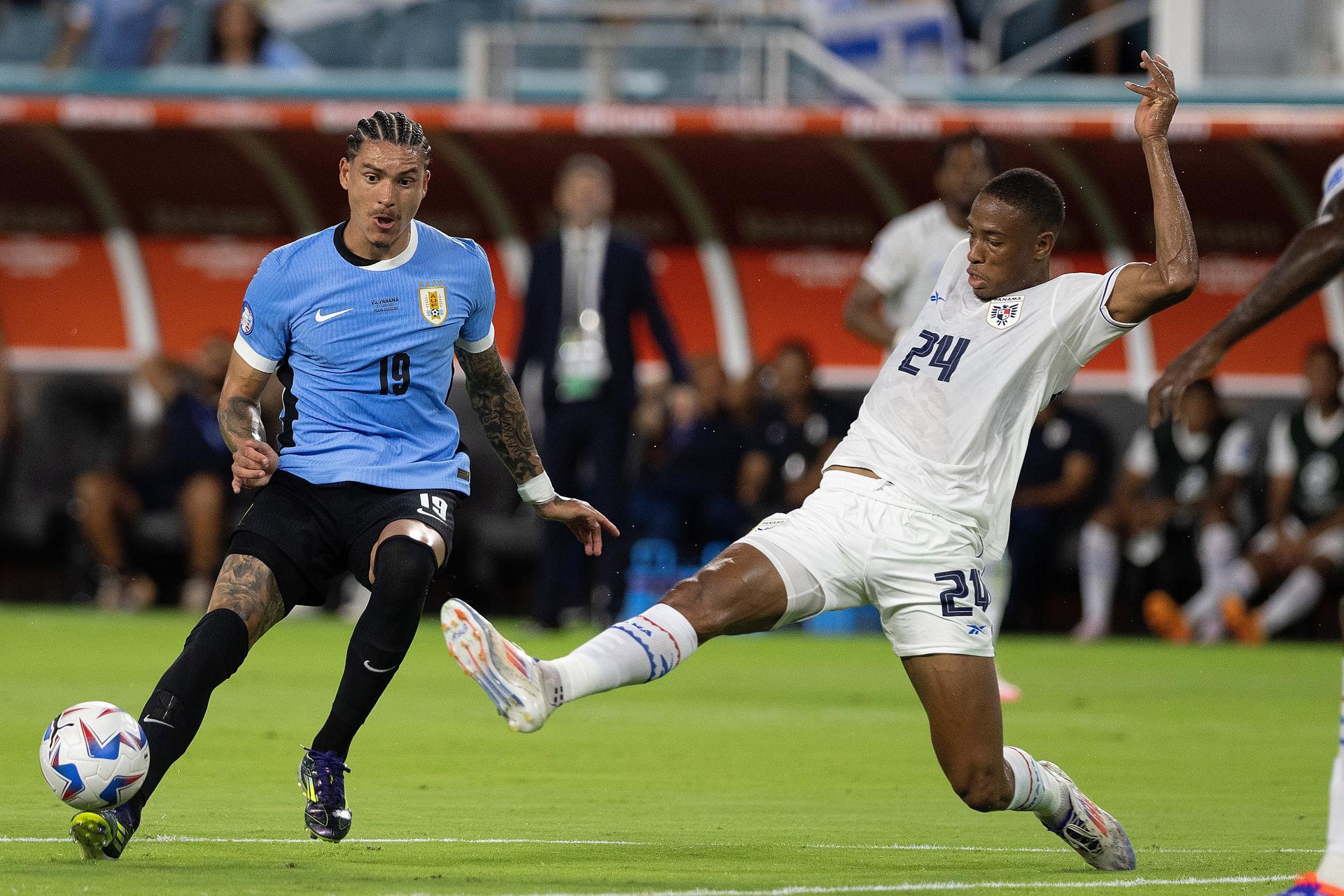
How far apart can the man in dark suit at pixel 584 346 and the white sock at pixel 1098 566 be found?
3.75 m

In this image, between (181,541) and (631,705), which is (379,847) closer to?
(631,705)

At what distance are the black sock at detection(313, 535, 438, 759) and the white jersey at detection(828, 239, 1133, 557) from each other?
1.24 meters

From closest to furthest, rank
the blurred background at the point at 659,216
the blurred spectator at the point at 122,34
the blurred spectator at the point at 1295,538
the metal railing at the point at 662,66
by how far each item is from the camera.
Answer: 1. the blurred spectator at the point at 1295,538
2. the blurred background at the point at 659,216
3. the metal railing at the point at 662,66
4. the blurred spectator at the point at 122,34

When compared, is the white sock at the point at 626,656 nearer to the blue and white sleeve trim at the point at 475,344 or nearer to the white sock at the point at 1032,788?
the white sock at the point at 1032,788

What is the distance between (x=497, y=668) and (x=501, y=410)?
1635mm

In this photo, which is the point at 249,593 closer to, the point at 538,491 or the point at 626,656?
the point at 538,491

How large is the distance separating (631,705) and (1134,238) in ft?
25.9

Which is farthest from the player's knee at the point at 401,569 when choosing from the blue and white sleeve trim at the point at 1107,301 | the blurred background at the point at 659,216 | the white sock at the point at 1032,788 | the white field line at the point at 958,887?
the blurred background at the point at 659,216

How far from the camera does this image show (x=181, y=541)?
16984mm

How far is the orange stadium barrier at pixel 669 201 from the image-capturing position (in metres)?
16.0

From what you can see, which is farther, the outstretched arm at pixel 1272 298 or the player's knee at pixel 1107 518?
the player's knee at pixel 1107 518

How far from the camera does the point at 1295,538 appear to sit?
14898 mm

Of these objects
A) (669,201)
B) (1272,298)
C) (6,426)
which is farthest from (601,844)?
(669,201)

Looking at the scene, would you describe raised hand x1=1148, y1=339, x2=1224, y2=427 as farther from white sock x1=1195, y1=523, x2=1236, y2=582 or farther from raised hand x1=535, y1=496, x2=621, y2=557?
white sock x1=1195, y1=523, x2=1236, y2=582
